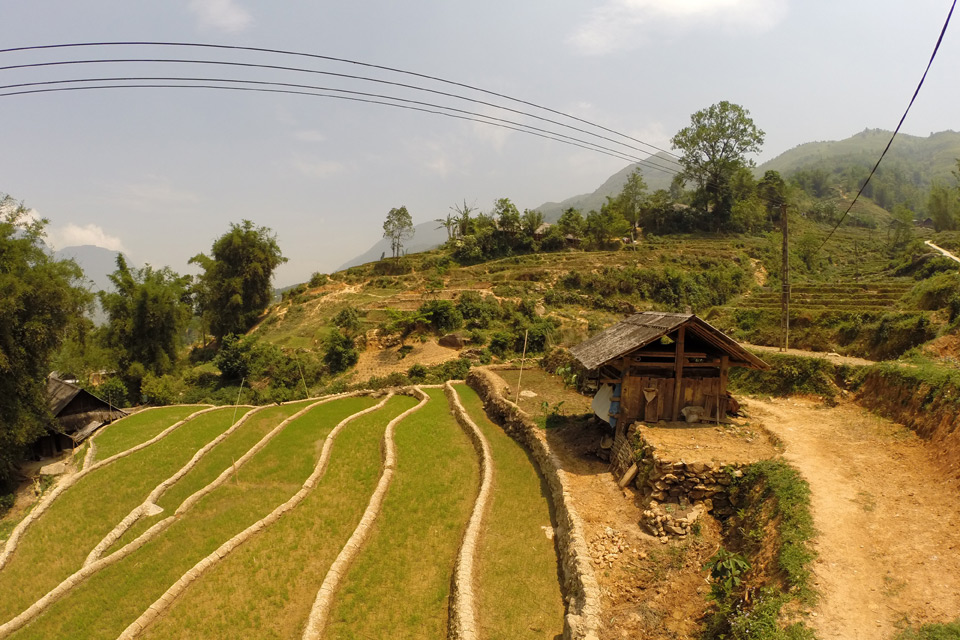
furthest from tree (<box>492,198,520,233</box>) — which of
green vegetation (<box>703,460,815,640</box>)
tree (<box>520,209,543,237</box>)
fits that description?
green vegetation (<box>703,460,815,640</box>)

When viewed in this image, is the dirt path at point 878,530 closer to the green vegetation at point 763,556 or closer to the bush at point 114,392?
the green vegetation at point 763,556

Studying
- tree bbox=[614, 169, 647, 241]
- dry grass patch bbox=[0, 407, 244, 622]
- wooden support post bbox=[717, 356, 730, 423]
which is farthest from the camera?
tree bbox=[614, 169, 647, 241]

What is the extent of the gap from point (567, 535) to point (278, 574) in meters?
7.78

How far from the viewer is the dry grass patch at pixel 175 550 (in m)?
11.1

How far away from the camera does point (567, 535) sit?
37.4 feet

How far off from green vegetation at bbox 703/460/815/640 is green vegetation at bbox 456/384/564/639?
3410 mm

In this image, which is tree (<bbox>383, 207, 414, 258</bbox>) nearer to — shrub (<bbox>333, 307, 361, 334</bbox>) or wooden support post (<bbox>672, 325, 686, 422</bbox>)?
shrub (<bbox>333, 307, 361, 334</bbox>)

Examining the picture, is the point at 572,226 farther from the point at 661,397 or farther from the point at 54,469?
the point at 54,469

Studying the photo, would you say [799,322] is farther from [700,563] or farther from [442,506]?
[442,506]

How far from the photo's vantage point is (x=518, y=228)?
62.7 meters

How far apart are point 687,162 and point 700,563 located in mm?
66141

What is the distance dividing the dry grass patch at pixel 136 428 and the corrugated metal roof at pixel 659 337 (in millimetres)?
23682

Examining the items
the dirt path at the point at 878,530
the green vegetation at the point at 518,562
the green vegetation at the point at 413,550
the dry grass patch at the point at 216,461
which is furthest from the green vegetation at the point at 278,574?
the dirt path at the point at 878,530

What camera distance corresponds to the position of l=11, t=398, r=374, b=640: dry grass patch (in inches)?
438
